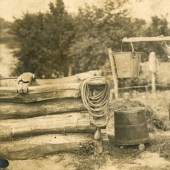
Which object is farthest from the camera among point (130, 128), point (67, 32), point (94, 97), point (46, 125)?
point (67, 32)

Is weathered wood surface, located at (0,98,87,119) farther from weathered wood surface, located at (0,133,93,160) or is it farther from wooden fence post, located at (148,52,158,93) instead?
wooden fence post, located at (148,52,158,93)

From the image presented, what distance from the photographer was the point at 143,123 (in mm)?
5469

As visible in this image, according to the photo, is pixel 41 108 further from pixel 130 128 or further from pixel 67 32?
pixel 130 128

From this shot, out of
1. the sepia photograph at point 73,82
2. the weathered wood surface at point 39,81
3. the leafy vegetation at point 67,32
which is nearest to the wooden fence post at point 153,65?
the sepia photograph at point 73,82

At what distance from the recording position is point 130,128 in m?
5.38

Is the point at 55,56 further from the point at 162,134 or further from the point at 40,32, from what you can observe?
the point at 162,134

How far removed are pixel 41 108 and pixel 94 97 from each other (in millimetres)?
882

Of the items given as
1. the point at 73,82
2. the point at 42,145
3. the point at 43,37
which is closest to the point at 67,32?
the point at 43,37

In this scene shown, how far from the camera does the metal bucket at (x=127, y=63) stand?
5242mm

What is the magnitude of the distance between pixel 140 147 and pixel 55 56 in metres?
2.08

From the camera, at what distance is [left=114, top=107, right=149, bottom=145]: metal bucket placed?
17.6 feet

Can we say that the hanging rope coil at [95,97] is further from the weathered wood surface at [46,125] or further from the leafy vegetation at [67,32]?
the leafy vegetation at [67,32]

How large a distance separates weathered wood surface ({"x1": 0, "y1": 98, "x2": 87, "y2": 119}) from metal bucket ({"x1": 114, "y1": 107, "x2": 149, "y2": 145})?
66 centimetres

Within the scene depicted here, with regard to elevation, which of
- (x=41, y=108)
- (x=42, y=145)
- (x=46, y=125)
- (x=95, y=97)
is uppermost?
(x=95, y=97)
